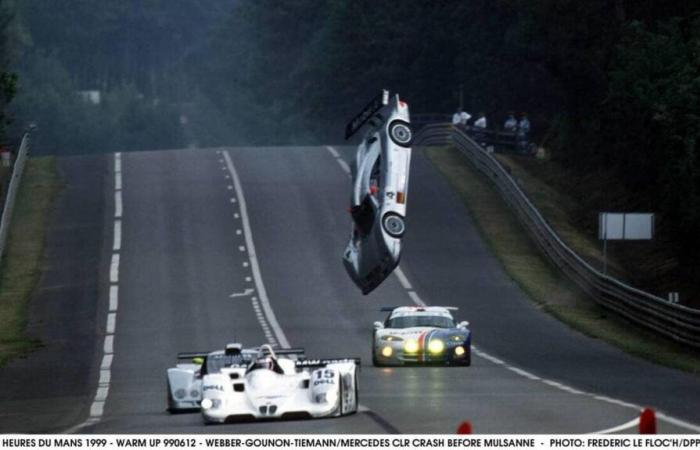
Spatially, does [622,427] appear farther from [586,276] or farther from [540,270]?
[540,270]

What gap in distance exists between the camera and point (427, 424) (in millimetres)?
24219

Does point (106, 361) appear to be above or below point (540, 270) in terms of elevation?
below

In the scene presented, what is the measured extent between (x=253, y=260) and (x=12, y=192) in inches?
458

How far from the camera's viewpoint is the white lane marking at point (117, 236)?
59312 mm

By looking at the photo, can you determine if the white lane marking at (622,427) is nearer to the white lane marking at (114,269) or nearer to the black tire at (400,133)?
the black tire at (400,133)

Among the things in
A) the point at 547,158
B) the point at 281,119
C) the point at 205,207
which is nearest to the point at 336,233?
the point at 205,207

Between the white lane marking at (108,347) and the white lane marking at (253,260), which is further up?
the white lane marking at (253,260)

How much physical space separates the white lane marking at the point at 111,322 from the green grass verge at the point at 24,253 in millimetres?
2093

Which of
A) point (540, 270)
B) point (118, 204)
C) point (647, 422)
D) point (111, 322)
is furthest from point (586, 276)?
point (647, 422)

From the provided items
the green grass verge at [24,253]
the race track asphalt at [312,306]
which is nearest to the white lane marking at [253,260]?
the race track asphalt at [312,306]

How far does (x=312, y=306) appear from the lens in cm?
5016

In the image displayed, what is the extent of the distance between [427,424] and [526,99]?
78662 mm
